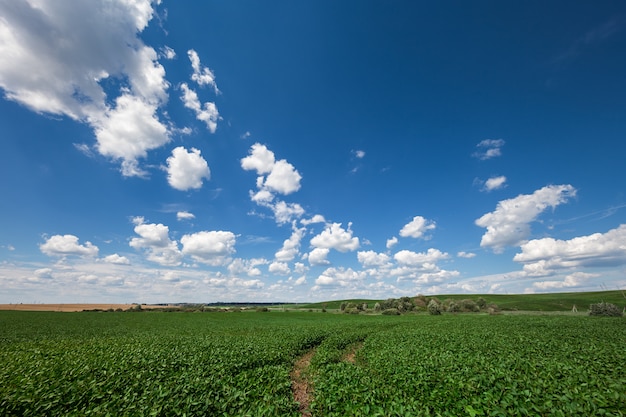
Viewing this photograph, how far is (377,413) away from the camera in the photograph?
8617mm

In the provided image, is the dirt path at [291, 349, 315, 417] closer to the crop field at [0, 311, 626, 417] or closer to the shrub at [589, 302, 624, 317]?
the crop field at [0, 311, 626, 417]

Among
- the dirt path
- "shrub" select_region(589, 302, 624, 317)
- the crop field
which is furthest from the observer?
"shrub" select_region(589, 302, 624, 317)

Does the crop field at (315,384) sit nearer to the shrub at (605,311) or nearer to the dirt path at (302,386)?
the dirt path at (302,386)

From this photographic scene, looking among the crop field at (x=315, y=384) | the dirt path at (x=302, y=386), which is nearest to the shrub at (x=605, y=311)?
the crop field at (x=315, y=384)

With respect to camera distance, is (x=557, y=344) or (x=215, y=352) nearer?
(x=215, y=352)

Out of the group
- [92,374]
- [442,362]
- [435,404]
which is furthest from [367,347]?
[92,374]

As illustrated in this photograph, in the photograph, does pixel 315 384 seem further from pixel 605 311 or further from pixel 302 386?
pixel 605 311

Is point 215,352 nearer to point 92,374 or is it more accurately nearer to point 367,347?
point 92,374

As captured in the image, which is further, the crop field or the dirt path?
the dirt path

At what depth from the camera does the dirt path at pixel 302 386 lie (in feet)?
45.2

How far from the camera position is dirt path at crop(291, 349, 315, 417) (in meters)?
13.8

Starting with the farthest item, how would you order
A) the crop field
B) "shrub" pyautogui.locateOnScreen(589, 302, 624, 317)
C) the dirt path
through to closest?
"shrub" pyautogui.locateOnScreen(589, 302, 624, 317)
the dirt path
the crop field

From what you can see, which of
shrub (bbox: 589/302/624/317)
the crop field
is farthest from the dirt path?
shrub (bbox: 589/302/624/317)

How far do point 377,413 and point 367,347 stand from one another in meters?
18.3
